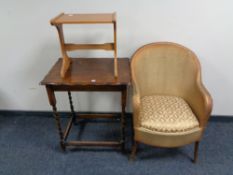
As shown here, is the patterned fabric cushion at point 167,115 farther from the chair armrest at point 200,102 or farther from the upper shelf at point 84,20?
the upper shelf at point 84,20

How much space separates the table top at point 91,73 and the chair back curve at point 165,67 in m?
0.15

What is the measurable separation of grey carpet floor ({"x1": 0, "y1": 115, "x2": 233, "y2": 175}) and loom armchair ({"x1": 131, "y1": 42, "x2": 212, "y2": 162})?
0.47 ft

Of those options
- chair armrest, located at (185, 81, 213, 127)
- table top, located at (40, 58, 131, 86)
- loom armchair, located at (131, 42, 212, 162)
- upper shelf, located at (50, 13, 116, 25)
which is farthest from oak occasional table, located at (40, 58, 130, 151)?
chair armrest, located at (185, 81, 213, 127)

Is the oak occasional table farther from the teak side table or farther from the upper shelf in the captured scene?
the upper shelf

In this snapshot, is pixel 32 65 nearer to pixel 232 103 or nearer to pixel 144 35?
pixel 144 35

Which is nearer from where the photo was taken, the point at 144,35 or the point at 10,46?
the point at 144,35

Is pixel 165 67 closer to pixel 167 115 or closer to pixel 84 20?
pixel 167 115

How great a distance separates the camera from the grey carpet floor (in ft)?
5.51

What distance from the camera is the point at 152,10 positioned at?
1.73 m

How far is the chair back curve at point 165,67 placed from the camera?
1.73 metres

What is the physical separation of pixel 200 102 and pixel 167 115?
268mm

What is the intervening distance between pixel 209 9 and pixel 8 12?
1.74 meters

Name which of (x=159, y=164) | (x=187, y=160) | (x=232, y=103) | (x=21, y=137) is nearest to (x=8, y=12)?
(x=21, y=137)

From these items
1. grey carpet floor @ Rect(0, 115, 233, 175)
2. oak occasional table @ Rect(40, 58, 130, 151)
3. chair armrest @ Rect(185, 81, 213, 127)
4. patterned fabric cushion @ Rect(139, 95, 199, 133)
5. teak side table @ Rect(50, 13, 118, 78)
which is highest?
teak side table @ Rect(50, 13, 118, 78)
